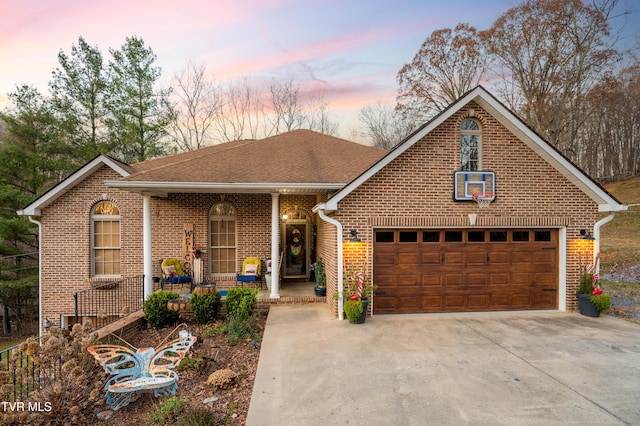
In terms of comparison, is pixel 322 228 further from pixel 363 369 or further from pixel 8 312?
pixel 8 312

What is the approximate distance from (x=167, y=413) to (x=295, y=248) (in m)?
8.09

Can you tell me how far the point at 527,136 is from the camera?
8.28 m

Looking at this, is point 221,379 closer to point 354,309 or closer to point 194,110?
point 354,309

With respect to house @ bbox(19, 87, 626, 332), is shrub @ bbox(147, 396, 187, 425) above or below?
below

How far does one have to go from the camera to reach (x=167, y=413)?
4.38 meters

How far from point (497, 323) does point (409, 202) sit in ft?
11.6

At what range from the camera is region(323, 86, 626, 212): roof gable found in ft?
26.3

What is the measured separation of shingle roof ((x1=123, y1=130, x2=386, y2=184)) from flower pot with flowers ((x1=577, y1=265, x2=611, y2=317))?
661cm

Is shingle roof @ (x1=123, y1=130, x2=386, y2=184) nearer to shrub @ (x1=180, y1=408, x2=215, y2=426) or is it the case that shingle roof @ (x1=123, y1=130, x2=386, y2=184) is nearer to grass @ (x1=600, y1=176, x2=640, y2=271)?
shrub @ (x1=180, y1=408, x2=215, y2=426)

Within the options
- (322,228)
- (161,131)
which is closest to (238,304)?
(322,228)

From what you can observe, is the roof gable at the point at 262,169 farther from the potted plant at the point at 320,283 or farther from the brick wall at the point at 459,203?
the potted plant at the point at 320,283

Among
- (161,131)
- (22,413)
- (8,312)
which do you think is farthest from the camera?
(161,131)

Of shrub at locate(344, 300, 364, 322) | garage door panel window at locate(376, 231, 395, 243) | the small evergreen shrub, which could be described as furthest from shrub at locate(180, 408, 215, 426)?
garage door panel window at locate(376, 231, 395, 243)

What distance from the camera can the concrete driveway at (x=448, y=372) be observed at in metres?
4.16
